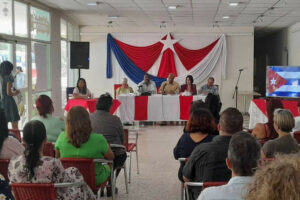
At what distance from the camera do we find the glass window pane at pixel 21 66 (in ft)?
26.4

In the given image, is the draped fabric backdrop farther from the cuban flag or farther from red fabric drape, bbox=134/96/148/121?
red fabric drape, bbox=134/96/148/121

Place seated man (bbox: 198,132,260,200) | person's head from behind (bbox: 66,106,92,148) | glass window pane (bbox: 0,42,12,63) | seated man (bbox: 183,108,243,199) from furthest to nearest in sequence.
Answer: glass window pane (bbox: 0,42,12,63) < person's head from behind (bbox: 66,106,92,148) < seated man (bbox: 183,108,243,199) < seated man (bbox: 198,132,260,200)

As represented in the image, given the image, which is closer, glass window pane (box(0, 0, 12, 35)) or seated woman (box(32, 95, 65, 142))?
seated woman (box(32, 95, 65, 142))

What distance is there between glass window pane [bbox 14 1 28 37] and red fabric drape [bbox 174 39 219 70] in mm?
5846

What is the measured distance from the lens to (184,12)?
9.94m

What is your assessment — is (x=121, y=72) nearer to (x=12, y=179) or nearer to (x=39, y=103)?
(x=39, y=103)

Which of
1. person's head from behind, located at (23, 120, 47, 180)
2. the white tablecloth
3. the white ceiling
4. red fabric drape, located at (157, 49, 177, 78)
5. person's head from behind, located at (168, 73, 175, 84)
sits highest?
the white ceiling

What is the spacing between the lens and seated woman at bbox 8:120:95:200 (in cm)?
248

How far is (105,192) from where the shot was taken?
451 cm

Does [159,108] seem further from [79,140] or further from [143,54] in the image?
[79,140]

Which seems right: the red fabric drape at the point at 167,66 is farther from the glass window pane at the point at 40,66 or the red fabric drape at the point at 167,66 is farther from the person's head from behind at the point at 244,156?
the person's head from behind at the point at 244,156

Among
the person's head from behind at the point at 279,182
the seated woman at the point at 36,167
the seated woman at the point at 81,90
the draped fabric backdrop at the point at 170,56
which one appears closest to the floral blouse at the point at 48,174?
the seated woman at the point at 36,167

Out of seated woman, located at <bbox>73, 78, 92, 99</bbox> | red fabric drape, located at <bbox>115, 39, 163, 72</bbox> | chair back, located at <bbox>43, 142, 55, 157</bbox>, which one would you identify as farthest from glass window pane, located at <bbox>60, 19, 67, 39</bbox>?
chair back, located at <bbox>43, 142, 55, 157</bbox>

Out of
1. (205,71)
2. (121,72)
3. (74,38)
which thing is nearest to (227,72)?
(205,71)
